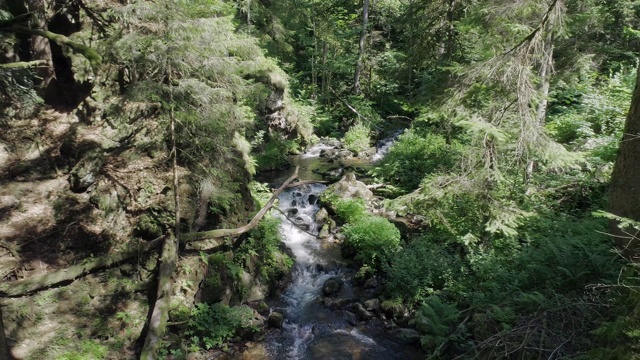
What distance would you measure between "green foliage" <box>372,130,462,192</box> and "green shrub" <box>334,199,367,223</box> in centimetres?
228

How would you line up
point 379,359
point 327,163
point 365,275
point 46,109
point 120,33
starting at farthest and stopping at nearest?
point 327,163 → point 365,275 → point 46,109 → point 379,359 → point 120,33

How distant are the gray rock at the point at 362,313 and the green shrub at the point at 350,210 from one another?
3.93 meters

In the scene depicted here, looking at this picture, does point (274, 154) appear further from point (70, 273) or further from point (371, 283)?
A: point (70, 273)

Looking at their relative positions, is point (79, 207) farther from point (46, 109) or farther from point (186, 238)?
point (46, 109)

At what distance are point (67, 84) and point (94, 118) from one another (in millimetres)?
1254

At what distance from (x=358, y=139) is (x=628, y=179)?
1781 cm

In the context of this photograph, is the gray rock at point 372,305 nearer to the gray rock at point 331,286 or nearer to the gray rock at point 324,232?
the gray rock at point 331,286

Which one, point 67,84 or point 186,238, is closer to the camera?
point 186,238

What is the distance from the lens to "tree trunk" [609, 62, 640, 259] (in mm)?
5051

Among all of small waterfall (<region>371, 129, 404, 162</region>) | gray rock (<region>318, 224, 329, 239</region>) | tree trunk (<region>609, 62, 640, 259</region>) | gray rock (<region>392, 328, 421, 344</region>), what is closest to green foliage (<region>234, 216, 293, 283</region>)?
gray rock (<region>318, 224, 329, 239</region>)

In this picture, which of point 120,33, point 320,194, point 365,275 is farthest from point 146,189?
point 320,194

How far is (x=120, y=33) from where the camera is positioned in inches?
274

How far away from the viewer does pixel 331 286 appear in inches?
389

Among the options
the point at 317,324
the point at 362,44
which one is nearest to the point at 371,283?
the point at 317,324
